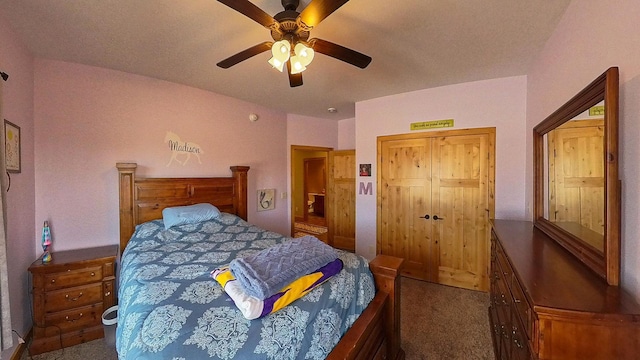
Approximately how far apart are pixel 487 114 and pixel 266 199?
3.25 metres

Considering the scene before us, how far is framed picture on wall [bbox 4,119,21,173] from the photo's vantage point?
67.5 inches

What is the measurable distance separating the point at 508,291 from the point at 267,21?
2.10 metres

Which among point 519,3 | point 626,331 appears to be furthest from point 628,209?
point 519,3

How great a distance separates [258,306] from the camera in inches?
39.7

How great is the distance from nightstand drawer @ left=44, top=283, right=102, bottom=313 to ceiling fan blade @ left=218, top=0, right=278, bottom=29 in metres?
2.53

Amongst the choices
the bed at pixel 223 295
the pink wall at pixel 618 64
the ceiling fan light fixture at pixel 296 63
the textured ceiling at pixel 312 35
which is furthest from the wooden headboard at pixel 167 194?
the pink wall at pixel 618 64

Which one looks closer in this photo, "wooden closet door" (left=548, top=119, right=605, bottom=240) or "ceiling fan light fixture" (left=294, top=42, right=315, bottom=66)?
"wooden closet door" (left=548, top=119, right=605, bottom=240)

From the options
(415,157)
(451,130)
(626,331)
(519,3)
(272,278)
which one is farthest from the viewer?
(415,157)

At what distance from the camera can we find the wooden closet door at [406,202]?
3.13 metres

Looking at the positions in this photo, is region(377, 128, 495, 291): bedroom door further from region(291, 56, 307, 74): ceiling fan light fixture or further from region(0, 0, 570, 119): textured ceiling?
region(291, 56, 307, 74): ceiling fan light fixture

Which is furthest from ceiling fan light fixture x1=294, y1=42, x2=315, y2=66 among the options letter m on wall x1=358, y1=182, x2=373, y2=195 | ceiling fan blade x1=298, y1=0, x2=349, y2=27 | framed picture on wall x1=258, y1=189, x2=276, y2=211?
framed picture on wall x1=258, y1=189, x2=276, y2=211

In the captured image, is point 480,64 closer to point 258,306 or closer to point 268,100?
point 268,100

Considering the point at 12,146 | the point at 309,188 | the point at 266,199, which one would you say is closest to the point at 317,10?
the point at 12,146

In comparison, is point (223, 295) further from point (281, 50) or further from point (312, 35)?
point (312, 35)
